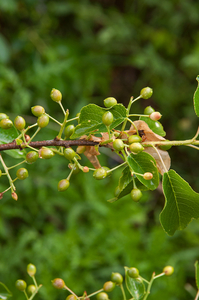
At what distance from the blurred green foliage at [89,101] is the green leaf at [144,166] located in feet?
2.97

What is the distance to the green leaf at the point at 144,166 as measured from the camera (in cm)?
49

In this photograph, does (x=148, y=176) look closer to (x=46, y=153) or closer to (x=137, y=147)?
(x=137, y=147)

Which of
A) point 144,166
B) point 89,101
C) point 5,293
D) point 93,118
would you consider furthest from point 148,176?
point 89,101

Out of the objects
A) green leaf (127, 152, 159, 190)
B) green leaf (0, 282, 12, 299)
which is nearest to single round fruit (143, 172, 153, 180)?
green leaf (127, 152, 159, 190)

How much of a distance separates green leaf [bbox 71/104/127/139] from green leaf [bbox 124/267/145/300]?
33 cm

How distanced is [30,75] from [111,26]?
0.70 meters

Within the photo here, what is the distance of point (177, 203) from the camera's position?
21.0 inches

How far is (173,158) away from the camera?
6.47 ft

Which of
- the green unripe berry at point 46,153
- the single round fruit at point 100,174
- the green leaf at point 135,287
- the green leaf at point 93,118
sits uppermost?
the green leaf at point 93,118

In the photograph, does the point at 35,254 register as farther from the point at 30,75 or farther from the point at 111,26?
the point at 111,26

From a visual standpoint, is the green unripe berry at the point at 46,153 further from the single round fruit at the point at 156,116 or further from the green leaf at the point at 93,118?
the single round fruit at the point at 156,116

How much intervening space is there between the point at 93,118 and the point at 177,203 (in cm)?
23

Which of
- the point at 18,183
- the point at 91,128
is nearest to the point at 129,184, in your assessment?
the point at 91,128

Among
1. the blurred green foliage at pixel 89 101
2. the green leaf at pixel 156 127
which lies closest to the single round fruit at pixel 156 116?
the green leaf at pixel 156 127
